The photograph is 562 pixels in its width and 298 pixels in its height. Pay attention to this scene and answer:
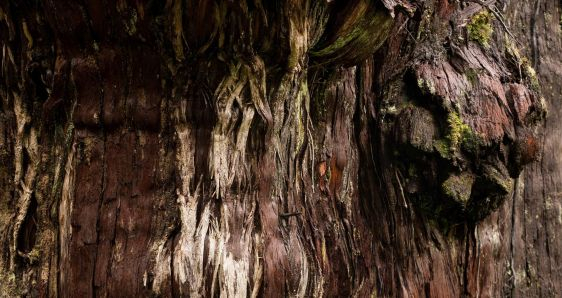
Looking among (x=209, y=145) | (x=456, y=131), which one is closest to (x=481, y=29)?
(x=456, y=131)

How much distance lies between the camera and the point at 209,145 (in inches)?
54.9

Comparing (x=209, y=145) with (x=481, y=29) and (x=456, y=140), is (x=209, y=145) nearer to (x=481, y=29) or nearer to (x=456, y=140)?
(x=456, y=140)

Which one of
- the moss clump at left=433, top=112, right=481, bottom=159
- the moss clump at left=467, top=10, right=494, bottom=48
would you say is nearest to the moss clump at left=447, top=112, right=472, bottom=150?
the moss clump at left=433, top=112, right=481, bottom=159

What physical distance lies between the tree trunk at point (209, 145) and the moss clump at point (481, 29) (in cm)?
21

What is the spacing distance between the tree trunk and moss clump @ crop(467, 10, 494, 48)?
8.4 inches

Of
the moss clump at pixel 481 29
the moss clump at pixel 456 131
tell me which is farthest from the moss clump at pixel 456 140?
the moss clump at pixel 481 29

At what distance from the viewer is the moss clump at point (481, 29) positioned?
1.92 meters

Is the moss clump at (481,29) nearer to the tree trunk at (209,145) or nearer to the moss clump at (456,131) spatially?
the tree trunk at (209,145)

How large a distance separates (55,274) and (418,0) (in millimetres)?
1105

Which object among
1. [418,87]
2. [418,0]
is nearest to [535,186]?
[418,87]

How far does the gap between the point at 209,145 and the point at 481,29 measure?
1.05 metres

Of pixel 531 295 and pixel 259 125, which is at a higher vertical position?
pixel 259 125

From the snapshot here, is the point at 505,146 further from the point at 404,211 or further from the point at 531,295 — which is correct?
the point at 531,295

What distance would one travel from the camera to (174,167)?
1.40m
